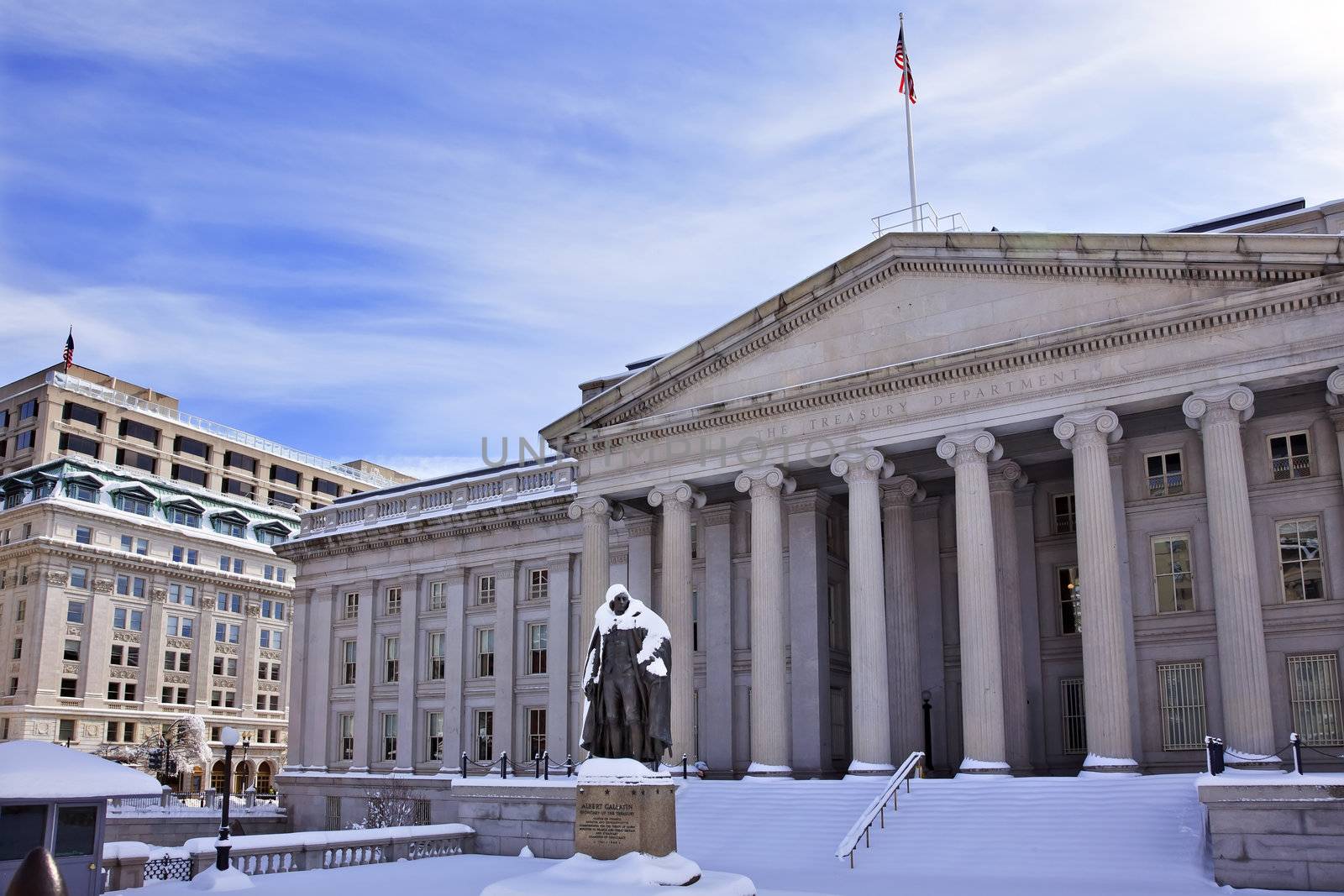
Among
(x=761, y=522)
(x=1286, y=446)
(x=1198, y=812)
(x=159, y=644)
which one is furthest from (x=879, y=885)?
(x=159, y=644)

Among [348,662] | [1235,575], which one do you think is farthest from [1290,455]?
Answer: [348,662]

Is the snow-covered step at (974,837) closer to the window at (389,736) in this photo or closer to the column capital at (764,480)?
the column capital at (764,480)

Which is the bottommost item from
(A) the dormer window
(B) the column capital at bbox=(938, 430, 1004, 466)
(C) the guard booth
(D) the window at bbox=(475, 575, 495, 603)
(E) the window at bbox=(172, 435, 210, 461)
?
(C) the guard booth

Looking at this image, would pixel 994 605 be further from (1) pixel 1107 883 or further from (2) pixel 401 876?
(2) pixel 401 876

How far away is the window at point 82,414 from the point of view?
87688mm

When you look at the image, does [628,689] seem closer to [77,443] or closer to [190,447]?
[77,443]

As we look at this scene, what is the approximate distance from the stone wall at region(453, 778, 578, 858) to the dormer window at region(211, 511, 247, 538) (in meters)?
63.9

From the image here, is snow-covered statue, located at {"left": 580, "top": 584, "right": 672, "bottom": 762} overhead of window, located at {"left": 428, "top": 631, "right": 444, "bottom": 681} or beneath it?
beneath

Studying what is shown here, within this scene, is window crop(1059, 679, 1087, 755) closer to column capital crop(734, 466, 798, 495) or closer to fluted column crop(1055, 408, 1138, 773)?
fluted column crop(1055, 408, 1138, 773)

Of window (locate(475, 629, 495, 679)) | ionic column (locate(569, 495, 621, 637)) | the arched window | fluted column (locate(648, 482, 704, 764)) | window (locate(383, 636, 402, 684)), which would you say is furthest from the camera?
the arched window

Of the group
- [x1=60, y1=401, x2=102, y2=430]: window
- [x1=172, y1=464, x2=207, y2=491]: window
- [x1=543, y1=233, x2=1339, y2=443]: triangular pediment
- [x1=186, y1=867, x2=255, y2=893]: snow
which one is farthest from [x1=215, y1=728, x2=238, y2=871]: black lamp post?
[x1=172, y1=464, x2=207, y2=491]: window

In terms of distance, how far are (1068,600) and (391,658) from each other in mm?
29309

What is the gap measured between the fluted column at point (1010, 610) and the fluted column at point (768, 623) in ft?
20.0

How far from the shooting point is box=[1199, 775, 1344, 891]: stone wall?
69.8 ft
